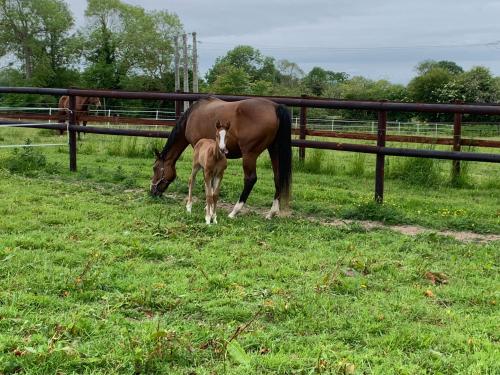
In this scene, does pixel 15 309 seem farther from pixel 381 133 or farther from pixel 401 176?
pixel 401 176

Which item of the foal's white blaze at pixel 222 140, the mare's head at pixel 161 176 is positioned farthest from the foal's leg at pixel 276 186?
the mare's head at pixel 161 176

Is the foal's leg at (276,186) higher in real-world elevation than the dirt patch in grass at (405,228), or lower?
higher

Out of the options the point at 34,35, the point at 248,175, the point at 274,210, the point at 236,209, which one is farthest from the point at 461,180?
the point at 34,35

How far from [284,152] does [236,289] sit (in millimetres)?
3328

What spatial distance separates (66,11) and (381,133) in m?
51.9

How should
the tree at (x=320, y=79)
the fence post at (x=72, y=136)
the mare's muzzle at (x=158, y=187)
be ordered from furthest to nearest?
the tree at (x=320, y=79) < the fence post at (x=72, y=136) < the mare's muzzle at (x=158, y=187)

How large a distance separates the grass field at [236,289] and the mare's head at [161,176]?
30cm

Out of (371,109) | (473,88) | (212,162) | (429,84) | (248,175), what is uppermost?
(429,84)

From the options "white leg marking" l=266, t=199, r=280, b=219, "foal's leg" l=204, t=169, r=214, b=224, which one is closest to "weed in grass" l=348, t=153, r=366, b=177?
"white leg marking" l=266, t=199, r=280, b=219

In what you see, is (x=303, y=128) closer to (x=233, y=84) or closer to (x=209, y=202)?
(x=209, y=202)

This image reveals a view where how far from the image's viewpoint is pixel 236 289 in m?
3.93

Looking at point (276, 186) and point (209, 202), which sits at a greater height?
point (276, 186)

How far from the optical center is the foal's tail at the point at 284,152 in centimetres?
695

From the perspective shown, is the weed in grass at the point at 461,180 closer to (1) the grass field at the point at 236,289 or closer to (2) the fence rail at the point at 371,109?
(2) the fence rail at the point at 371,109
